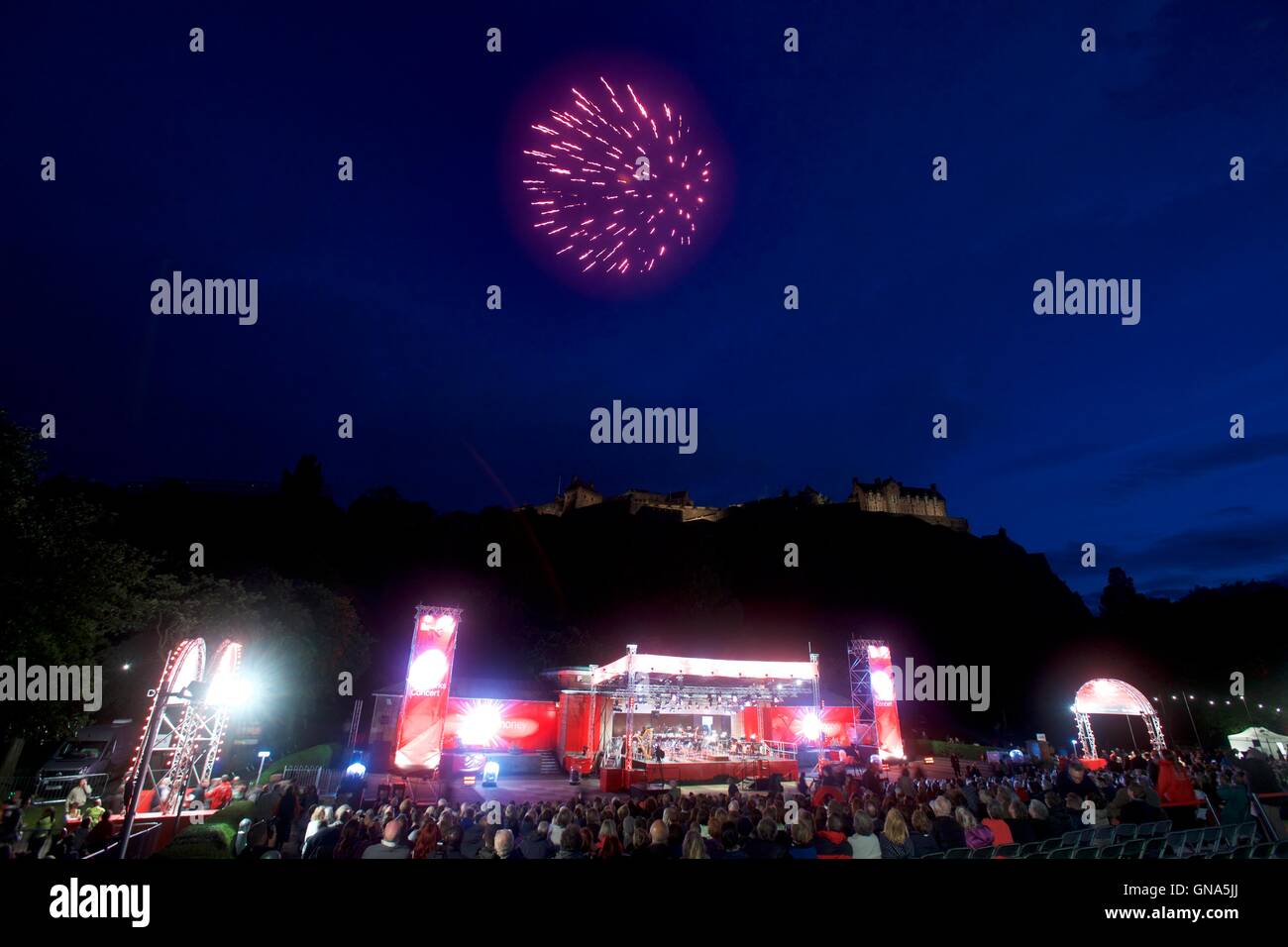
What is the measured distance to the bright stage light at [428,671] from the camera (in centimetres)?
1803

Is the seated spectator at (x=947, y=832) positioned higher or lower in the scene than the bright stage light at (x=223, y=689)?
lower

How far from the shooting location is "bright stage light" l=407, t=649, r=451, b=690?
1803 cm

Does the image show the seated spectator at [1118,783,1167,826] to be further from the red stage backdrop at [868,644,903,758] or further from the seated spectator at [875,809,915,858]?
the red stage backdrop at [868,644,903,758]

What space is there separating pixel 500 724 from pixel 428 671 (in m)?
9.36

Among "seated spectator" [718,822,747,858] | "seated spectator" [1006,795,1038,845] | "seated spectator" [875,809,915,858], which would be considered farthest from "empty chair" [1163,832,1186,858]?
"seated spectator" [718,822,747,858]

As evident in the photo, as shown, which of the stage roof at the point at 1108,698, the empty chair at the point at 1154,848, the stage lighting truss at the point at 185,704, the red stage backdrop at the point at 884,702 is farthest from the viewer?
the red stage backdrop at the point at 884,702

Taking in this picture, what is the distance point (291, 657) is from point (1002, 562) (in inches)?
3142

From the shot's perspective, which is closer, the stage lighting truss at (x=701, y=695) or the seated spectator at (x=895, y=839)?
the seated spectator at (x=895, y=839)

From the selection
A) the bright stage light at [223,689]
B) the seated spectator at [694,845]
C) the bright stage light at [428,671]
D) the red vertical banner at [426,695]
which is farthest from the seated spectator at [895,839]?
the bright stage light at [428,671]

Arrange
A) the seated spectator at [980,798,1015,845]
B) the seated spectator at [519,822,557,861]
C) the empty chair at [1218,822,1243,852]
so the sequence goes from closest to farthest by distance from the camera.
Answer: the seated spectator at [519,822,557,861], the seated spectator at [980,798,1015,845], the empty chair at [1218,822,1243,852]

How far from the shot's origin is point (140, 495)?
55.6 m

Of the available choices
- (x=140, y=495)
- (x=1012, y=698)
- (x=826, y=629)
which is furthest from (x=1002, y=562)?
(x=140, y=495)

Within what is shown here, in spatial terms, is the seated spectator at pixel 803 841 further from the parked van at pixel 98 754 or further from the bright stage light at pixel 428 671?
the parked van at pixel 98 754

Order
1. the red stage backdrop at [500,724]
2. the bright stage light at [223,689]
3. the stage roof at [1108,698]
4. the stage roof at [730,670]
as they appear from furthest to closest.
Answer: the red stage backdrop at [500,724], the stage roof at [730,670], the stage roof at [1108,698], the bright stage light at [223,689]
